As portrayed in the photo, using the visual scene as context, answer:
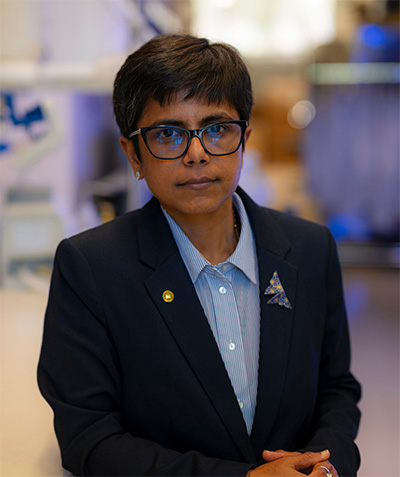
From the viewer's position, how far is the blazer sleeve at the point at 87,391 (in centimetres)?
100

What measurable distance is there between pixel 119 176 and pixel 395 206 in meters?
2.48

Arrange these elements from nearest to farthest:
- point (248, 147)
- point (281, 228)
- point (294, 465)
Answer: point (294, 465) → point (281, 228) → point (248, 147)

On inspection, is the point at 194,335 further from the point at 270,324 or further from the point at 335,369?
the point at 335,369

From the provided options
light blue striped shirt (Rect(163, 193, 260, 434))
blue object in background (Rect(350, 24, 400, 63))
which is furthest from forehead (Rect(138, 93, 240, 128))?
blue object in background (Rect(350, 24, 400, 63))

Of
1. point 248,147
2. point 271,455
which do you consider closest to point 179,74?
point 271,455

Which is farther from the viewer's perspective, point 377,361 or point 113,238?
point 377,361

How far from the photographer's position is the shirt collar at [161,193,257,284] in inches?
44.8

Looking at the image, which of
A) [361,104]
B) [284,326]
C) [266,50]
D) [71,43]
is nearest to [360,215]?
[361,104]

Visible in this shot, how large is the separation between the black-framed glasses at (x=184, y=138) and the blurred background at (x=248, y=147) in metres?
0.32

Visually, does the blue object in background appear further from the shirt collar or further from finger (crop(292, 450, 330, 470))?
finger (crop(292, 450, 330, 470))

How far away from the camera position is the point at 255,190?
9.45 feet

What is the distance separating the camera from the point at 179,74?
1.03m

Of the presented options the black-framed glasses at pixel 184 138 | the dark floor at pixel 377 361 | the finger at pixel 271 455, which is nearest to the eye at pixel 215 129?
the black-framed glasses at pixel 184 138

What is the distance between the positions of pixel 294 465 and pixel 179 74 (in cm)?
69
